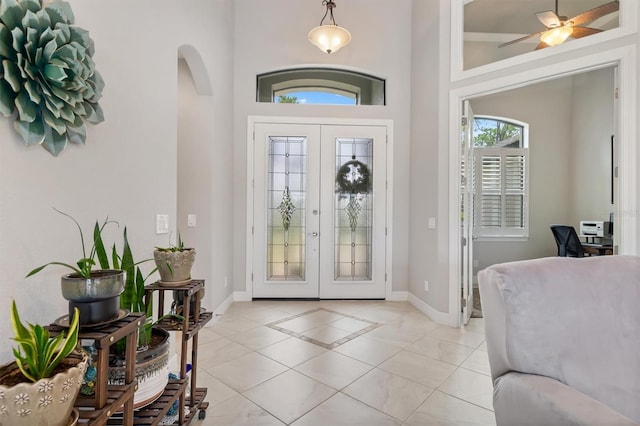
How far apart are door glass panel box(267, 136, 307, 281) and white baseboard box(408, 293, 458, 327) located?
4.82 ft

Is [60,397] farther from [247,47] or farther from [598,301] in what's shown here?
[247,47]

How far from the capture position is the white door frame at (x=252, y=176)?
163 inches

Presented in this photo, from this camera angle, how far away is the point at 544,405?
94cm

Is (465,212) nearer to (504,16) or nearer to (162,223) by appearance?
(504,16)

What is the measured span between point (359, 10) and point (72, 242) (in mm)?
4295

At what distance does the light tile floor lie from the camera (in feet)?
6.09

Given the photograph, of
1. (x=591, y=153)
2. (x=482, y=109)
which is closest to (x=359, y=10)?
(x=482, y=109)

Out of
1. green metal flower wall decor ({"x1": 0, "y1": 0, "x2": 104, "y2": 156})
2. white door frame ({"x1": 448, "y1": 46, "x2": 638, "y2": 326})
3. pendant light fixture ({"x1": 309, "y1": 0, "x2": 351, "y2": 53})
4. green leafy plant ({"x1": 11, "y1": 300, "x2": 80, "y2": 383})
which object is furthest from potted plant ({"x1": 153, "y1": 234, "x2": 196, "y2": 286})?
white door frame ({"x1": 448, "y1": 46, "x2": 638, "y2": 326})

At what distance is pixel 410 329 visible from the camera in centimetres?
324

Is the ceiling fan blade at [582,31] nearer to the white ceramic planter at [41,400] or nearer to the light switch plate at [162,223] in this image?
the light switch plate at [162,223]

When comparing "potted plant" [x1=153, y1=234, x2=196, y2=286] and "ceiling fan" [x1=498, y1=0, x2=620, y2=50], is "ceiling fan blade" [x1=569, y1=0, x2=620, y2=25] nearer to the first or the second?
"ceiling fan" [x1=498, y1=0, x2=620, y2=50]

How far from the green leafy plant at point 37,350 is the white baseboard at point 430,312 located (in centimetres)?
332

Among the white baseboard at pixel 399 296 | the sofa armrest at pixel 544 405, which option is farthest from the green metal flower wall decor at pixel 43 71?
the white baseboard at pixel 399 296

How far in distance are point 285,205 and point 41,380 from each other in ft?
11.6
